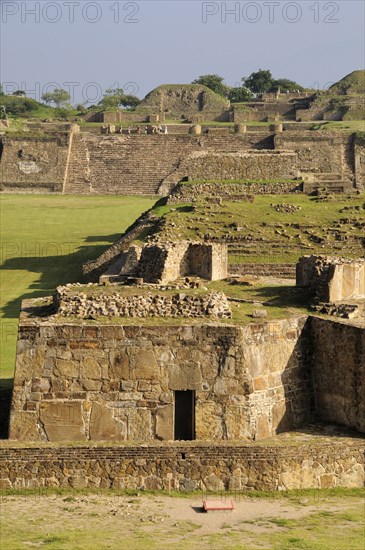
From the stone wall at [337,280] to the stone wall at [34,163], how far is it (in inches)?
1855

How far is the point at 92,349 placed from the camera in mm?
17125

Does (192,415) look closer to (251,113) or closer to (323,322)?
(323,322)

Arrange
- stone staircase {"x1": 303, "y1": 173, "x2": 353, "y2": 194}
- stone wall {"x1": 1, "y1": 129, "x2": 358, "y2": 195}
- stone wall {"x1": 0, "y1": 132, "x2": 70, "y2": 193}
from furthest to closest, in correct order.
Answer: stone wall {"x1": 0, "y1": 132, "x2": 70, "y2": 193}
stone wall {"x1": 1, "y1": 129, "x2": 358, "y2": 195}
stone staircase {"x1": 303, "y1": 173, "x2": 353, "y2": 194}

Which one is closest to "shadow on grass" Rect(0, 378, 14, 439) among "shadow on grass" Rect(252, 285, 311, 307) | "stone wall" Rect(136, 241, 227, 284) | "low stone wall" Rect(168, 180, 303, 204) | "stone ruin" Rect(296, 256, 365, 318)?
"stone wall" Rect(136, 241, 227, 284)

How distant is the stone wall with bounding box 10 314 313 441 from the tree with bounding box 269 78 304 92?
11194cm

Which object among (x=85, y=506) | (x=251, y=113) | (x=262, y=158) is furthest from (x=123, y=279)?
(x=251, y=113)

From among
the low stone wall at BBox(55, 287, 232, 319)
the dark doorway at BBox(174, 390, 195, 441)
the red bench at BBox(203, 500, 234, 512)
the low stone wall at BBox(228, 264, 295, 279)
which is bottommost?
the red bench at BBox(203, 500, 234, 512)

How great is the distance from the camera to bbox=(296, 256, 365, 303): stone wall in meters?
19.7

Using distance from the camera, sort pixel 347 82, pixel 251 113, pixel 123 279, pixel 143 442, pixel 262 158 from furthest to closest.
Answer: pixel 347 82
pixel 251 113
pixel 262 158
pixel 123 279
pixel 143 442

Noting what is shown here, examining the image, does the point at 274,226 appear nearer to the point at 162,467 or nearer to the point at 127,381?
the point at 127,381

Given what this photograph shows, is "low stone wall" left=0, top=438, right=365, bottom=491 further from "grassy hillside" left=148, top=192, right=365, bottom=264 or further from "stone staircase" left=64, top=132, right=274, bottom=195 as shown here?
"stone staircase" left=64, top=132, right=274, bottom=195

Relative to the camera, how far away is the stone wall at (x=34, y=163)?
6694cm

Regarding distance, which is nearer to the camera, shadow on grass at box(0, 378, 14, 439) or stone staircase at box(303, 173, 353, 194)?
shadow on grass at box(0, 378, 14, 439)

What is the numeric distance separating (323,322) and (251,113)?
7361 centimetres
